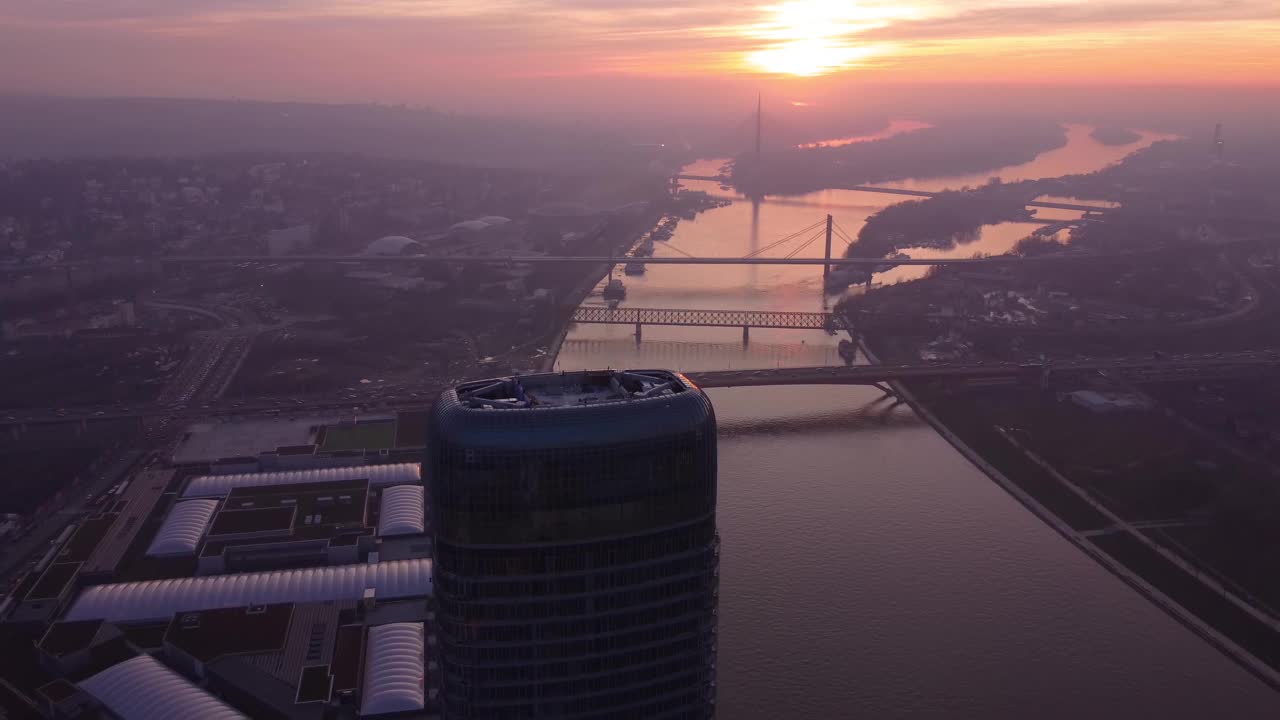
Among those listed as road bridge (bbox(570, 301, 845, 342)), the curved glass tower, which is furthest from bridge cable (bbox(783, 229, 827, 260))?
the curved glass tower

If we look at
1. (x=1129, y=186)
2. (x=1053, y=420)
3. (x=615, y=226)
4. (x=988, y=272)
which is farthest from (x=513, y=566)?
(x=1129, y=186)

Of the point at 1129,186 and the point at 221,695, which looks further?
the point at 1129,186

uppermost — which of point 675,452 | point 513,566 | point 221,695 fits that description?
point 675,452

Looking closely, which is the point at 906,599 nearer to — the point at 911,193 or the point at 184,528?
the point at 184,528

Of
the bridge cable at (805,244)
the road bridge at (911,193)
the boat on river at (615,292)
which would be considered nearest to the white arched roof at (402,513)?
the boat on river at (615,292)

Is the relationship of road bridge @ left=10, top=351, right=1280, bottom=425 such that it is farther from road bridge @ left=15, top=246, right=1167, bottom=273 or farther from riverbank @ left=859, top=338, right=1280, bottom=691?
road bridge @ left=15, top=246, right=1167, bottom=273

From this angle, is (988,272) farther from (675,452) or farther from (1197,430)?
(675,452)

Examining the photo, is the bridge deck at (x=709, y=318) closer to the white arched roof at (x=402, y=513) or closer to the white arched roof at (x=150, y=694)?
the white arched roof at (x=402, y=513)
